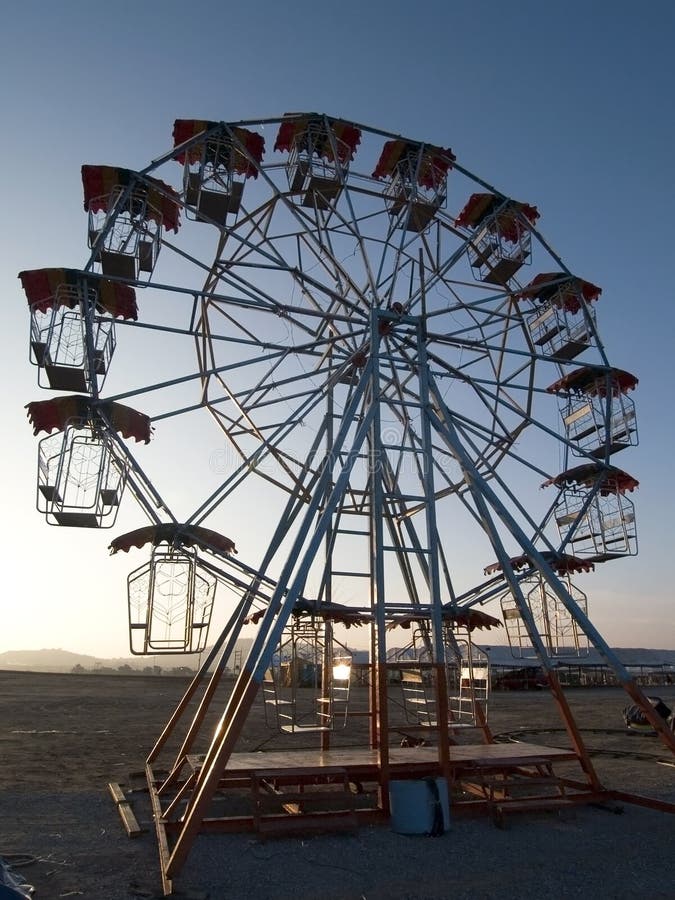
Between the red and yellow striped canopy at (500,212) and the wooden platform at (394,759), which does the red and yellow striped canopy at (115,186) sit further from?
the wooden platform at (394,759)

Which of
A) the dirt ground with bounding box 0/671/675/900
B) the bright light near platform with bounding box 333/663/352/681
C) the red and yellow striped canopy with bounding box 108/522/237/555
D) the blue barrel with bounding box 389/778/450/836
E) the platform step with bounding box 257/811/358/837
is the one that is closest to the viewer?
the dirt ground with bounding box 0/671/675/900

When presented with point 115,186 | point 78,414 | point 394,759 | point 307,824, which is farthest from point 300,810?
point 115,186

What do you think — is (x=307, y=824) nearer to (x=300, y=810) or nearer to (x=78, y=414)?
(x=300, y=810)

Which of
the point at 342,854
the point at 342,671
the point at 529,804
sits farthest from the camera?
the point at 342,671

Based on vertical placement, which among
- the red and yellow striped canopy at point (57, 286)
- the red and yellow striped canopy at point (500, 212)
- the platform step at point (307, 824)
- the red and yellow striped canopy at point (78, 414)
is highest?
the red and yellow striped canopy at point (500, 212)

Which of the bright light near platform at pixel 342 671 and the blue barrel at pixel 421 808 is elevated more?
the bright light near platform at pixel 342 671

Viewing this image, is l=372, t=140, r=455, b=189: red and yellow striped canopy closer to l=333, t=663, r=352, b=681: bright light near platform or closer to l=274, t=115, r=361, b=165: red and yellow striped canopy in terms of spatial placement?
l=274, t=115, r=361, b=165: red and yellow striped canopy

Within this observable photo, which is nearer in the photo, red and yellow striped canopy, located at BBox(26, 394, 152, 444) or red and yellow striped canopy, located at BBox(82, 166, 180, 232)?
red and yellow striped canopy, located at BBox(26, 394, 152, 444)

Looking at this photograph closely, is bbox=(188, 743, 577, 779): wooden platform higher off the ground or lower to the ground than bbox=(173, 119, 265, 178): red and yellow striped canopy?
lower

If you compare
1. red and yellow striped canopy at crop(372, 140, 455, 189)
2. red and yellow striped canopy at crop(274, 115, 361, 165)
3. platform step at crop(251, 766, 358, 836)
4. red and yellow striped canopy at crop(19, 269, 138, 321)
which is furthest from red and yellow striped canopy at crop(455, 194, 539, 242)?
platform step at crop(251, 766, 358, 836)

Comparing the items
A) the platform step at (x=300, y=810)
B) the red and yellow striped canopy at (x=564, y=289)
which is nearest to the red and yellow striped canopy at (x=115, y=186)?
the red and yellow striped canopy at (x=564, y=289)

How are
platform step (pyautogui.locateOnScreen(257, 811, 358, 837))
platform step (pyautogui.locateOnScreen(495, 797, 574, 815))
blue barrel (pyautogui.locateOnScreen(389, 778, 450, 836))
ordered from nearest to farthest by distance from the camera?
platform step (pyautogui.locateOnScreen(257, 811, 358, 837)) → blue barrel (pyautogui.locateOnScreen(389, 778, 450, 836)) → platform step (pyautogui.locateOnScreen(495, 797, 574, 815))

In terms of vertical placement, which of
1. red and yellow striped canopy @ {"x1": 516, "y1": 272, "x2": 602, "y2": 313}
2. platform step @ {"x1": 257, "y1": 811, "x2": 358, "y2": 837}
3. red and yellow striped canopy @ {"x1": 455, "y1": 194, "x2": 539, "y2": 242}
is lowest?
platform step @ {"x1": 257, "y1": 811, "x2": 358, "y2": 837}

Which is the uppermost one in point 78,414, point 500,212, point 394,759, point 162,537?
point 500,212
